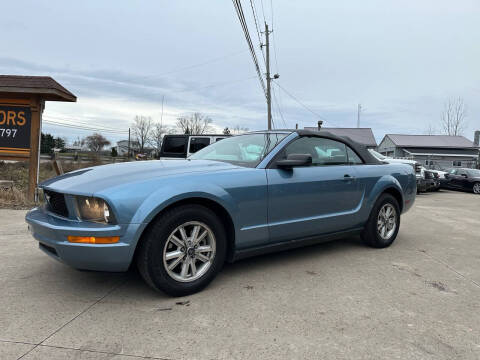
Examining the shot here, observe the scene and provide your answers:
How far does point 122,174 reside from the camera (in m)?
2.97

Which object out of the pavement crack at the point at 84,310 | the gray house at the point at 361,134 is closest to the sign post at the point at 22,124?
the pavement crack at the point at 84,310

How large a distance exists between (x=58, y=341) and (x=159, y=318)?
0.66 metres

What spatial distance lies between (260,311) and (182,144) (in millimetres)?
11286

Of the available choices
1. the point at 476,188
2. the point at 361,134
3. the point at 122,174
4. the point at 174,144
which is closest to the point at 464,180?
the point at 476,188

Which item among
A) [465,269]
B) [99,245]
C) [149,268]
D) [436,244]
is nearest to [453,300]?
[465,269]

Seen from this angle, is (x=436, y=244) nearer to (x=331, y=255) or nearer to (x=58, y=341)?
(x=331, y=255)

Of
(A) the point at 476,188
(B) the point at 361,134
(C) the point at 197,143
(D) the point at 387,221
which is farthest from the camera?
(B) the point at 361,134

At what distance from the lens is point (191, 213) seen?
9.38 ft

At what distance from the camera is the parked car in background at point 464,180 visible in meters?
15.9

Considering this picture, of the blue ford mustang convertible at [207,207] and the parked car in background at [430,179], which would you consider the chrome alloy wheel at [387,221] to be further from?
the parked car in background at [430,179]

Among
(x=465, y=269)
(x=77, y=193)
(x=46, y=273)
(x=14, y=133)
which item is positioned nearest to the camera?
(x=77, y=193)

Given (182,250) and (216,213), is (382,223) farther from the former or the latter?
(182,250)

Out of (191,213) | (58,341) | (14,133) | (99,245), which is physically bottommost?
(58,341)

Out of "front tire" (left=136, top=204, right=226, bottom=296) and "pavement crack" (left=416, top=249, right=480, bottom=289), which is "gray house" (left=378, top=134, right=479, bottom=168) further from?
"front tire" (left=136, top=204, right=226, bottom=296)
